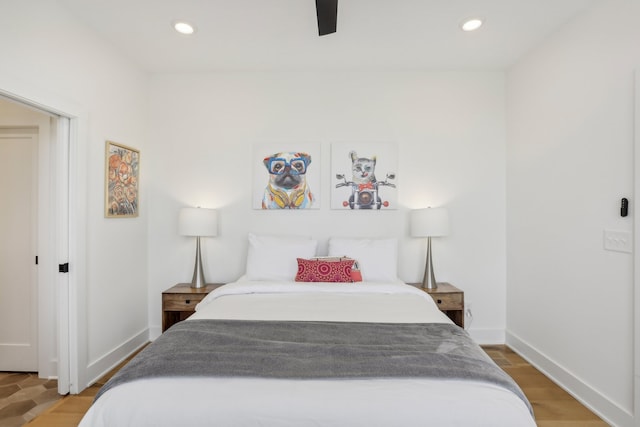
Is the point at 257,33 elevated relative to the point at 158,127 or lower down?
elevated

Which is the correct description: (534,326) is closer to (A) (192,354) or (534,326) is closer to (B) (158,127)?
(A) (192,354)

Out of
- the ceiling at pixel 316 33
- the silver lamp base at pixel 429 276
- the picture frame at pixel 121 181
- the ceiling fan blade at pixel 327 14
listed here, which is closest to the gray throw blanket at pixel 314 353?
the silver lamp base at pixel 429 276

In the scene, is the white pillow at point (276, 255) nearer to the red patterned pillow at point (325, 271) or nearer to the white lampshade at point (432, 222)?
the red patterned pillow at point (325, 271)

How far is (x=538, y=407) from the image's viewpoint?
89.1 inches

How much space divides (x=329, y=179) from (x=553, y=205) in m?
1.91

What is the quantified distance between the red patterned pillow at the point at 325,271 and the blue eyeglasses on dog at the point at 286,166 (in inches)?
39.7

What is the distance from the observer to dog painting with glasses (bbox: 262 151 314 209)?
11.0 feet

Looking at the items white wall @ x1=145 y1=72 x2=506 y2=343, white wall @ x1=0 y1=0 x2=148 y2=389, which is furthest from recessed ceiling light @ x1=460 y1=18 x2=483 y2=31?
white wall @ x1=0 y1=0 x2=148 y2=389

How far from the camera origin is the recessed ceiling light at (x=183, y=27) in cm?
251

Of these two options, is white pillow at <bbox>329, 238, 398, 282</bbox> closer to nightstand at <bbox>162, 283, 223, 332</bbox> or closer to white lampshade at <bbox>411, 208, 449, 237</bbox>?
white lampshade at <bbox>411, 208, 449, 237</bbox>

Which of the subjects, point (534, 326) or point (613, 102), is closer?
point (613, 102)

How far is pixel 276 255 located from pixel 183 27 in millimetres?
1956

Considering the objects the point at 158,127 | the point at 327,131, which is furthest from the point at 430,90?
the point at 158,127

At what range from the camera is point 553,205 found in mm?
2658
